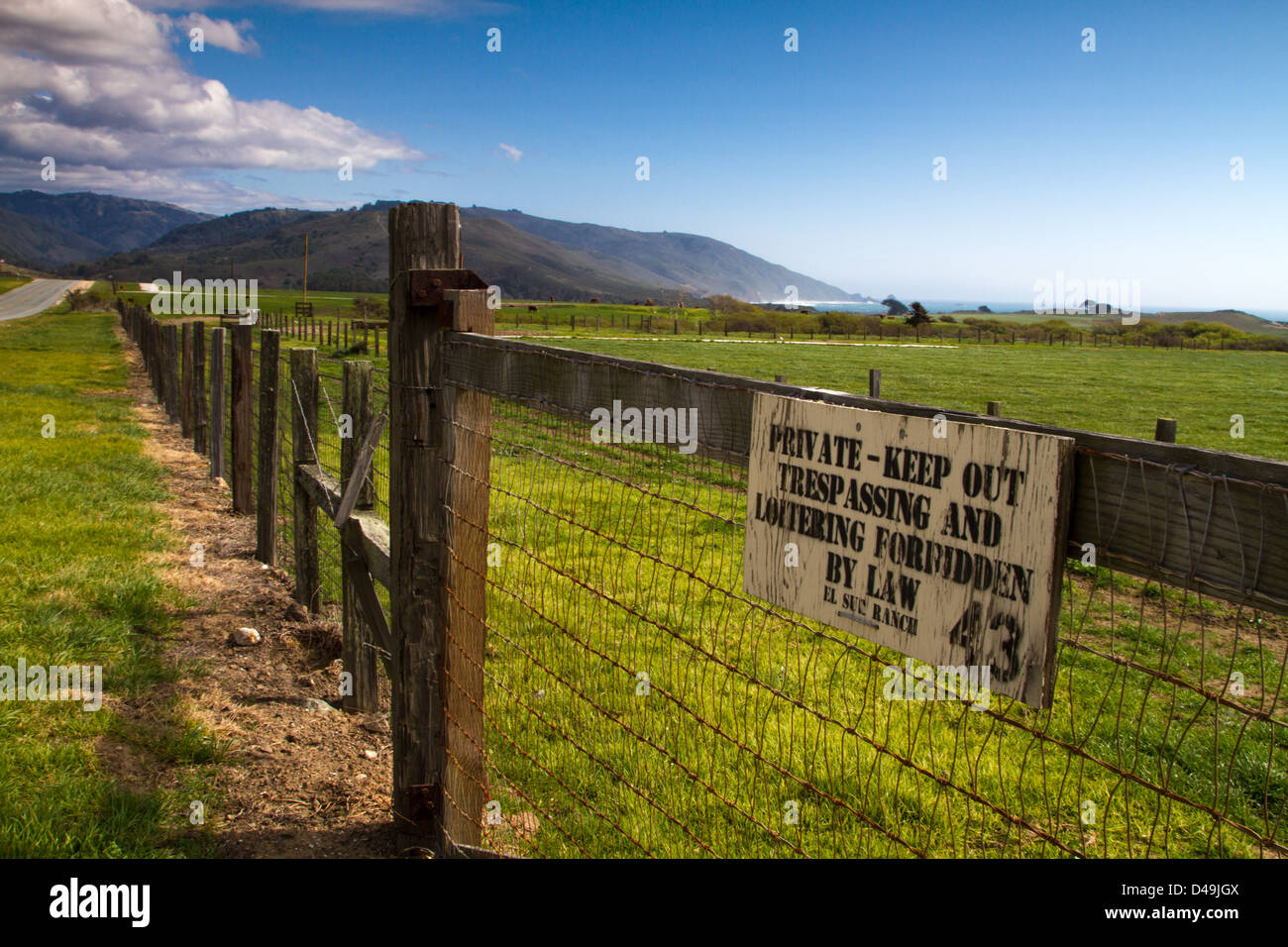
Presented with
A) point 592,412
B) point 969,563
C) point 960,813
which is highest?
point 592,412

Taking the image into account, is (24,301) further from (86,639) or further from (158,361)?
(86,639)

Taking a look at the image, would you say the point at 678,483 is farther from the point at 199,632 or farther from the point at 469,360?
the point at 469,360

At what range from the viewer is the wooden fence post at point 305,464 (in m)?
5.89

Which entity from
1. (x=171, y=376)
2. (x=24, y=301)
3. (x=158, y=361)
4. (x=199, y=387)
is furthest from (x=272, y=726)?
(x=24, y=301)

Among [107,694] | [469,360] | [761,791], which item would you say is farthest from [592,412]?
[107,694]

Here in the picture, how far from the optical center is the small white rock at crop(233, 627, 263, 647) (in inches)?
216

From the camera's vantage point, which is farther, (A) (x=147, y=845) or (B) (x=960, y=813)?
(B) (x=960, y=813)

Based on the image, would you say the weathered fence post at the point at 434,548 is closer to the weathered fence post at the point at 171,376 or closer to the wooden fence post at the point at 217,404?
the wooden fence post at the point at 217,404

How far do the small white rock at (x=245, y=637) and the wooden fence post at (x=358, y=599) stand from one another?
1022mm

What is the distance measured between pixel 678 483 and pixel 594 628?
4274 millimetres

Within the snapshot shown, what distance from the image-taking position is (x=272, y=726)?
453 cm

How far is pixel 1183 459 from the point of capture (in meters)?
1.44

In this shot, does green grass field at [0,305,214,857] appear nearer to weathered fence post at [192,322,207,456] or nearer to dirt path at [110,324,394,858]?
dirt path at [110,324,394,858]
